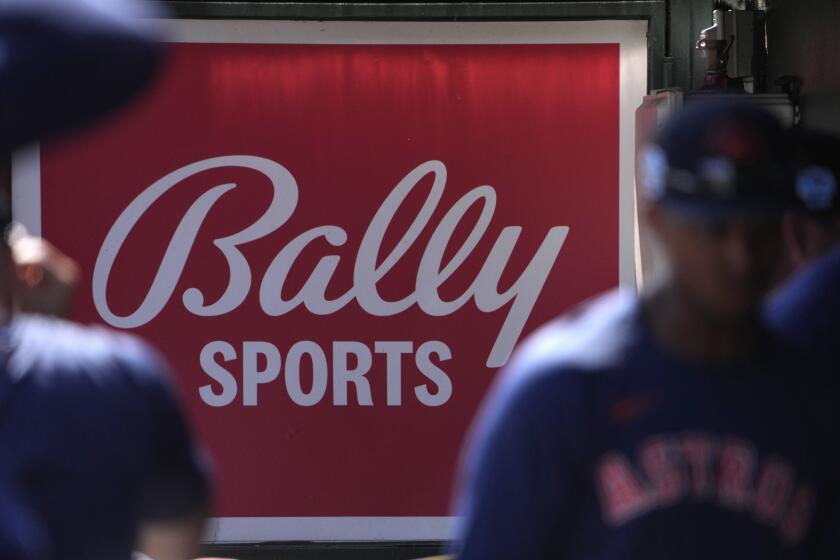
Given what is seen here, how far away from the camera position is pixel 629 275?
6.74 meters

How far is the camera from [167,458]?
2.34 m

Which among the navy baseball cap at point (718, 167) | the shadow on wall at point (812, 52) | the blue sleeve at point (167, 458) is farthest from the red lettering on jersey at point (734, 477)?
the shadow on wall at point (812, 52)

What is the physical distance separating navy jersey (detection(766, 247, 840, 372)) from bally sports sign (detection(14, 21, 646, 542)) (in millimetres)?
3649

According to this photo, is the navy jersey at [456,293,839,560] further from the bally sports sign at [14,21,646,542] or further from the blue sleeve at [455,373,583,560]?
the bally sports sign at [14,21,646,542]

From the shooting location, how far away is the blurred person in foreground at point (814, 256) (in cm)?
282

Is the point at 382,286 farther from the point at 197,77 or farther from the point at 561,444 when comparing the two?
the point at 561,444

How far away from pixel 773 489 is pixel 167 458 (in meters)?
0.94

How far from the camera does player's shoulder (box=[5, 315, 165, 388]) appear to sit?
2.21 metres

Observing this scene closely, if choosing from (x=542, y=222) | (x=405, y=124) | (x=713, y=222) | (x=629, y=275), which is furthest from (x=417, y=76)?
(x=713, y=222)

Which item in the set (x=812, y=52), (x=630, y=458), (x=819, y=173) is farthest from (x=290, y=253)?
(x=630, y=458)

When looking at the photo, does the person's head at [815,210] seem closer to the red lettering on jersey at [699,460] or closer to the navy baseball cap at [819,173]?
the navy baseball cap at [819,173]

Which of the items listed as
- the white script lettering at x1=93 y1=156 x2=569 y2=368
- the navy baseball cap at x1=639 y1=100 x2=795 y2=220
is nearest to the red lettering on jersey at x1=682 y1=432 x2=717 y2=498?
the navy baseball cap at x1=639 y1=100 x2=795 y2=220

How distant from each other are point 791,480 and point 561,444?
378 mm

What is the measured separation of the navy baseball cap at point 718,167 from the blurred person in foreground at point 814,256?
0.51 meters
